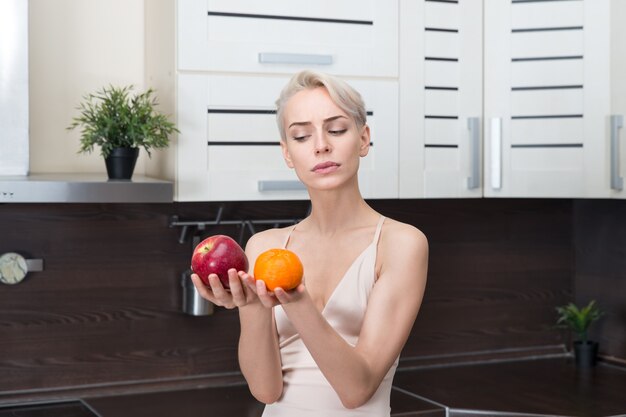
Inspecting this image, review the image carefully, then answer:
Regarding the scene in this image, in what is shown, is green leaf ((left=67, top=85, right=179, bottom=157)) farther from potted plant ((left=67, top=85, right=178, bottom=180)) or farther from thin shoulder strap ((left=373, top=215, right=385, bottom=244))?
thin shoulder strap ((left=373, top=215, right=385, bottom=244))

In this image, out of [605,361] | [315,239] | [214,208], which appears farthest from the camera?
[605,361]

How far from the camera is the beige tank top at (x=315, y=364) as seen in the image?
4.58 feet

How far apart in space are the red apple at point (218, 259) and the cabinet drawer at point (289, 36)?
1.13m

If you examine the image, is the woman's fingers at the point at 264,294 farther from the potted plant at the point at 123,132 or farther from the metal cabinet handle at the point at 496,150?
the metal cabinet handle at the point at 496,150

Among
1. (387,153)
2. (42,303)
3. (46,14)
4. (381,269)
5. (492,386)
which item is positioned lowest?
(492,386)

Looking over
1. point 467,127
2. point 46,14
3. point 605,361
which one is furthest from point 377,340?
point 605,361

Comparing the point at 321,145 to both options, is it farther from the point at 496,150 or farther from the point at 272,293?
the point at 496,150

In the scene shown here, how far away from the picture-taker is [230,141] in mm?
2334

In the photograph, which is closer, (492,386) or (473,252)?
(492,386)

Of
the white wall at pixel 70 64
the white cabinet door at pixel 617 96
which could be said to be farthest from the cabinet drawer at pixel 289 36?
the white cabinet door at pixel 617 96

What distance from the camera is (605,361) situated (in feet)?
9.96

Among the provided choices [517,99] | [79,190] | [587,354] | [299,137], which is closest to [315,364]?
[299,137]

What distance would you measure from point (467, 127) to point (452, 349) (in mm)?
826

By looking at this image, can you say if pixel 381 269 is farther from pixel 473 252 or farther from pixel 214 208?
pixel 473 252
